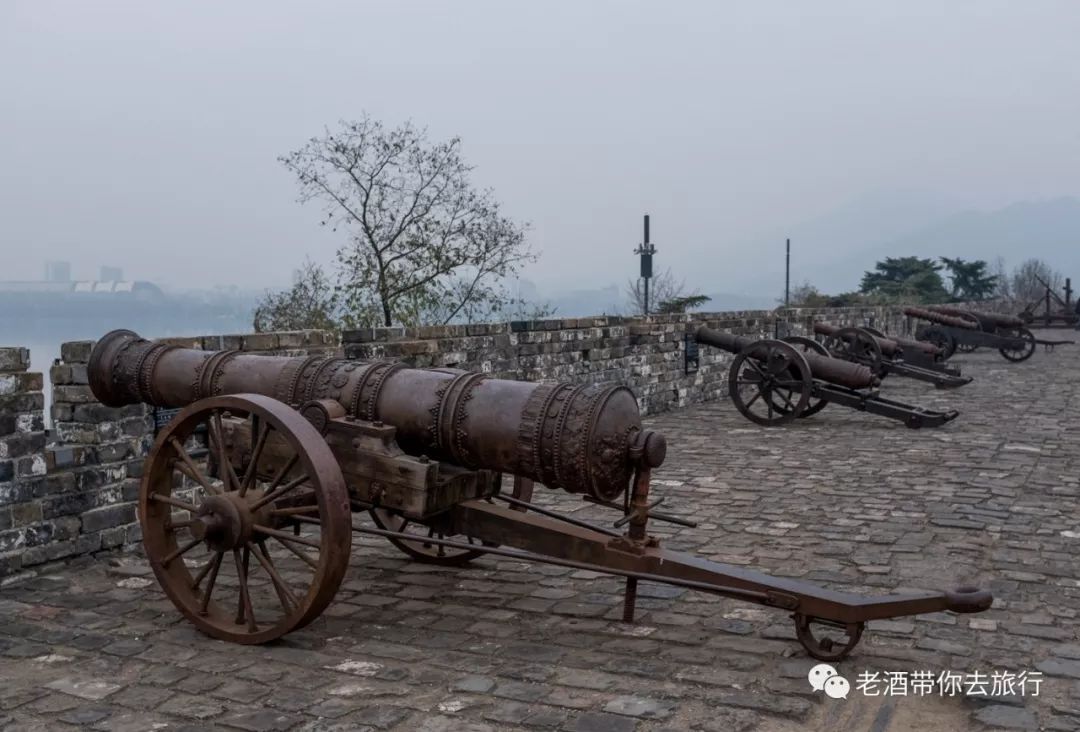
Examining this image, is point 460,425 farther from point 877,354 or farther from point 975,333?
point 975,333

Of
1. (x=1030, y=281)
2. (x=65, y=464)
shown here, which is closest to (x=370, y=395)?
(x=65, y=464)

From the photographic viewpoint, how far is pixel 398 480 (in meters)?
4.86

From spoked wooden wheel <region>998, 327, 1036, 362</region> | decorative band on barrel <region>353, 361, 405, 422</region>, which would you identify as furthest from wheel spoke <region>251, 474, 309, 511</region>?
spoked wooden wheel <region>998, 327, 1036, 362</region>

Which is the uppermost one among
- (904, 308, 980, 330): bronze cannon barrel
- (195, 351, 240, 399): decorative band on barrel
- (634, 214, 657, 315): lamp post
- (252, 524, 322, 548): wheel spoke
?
(634, 214, 657, 315): lamp post

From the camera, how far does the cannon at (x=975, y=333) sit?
70.0ft

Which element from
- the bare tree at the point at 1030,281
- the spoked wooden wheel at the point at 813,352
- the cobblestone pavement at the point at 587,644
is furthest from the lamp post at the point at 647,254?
the bare tree at the point at 1030,281

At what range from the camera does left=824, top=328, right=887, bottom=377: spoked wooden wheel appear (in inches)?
593

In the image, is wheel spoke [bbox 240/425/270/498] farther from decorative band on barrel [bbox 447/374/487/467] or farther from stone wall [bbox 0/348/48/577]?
stone wall [bbox 0/348/48/577]

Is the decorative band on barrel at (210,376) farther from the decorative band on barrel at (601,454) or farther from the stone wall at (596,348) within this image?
the stone wall at (596,348)

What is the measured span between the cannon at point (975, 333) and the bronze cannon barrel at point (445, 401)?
1744 centimetres

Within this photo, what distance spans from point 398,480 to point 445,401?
0.42 m

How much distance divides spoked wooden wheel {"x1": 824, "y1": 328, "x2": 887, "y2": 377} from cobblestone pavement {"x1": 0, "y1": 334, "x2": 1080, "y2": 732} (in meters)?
7.52

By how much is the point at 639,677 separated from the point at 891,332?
20429 mm

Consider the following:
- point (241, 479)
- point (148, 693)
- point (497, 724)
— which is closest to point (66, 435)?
point (241, 479)
